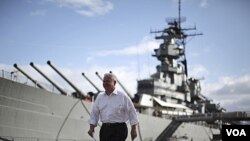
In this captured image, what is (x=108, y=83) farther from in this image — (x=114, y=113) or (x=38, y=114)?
(x=38, y=114)

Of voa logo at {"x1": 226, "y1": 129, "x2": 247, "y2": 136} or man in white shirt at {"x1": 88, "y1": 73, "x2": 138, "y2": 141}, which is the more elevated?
man in white shirt at {"x1": 88, "y1": 73, "x2": 138, "y2": 141}

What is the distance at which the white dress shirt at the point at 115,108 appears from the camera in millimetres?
3822

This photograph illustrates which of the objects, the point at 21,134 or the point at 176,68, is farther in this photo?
the point at 176,68

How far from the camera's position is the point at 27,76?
1700cm

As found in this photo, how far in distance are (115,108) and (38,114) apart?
40.3ft

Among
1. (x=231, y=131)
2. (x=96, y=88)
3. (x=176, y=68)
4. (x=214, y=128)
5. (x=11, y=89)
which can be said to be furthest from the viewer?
(x=214, y=128)

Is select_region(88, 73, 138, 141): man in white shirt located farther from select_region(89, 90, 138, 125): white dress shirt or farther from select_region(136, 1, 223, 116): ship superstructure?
select_region(136, 1, 223, 116): ship superstructure

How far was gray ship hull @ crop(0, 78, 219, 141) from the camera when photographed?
558 inches

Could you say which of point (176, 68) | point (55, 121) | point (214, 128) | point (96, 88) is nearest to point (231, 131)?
point (55, 121)

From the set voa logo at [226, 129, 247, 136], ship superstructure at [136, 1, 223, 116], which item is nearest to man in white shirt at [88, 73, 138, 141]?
voa logo at [226, 129, 247, 136]

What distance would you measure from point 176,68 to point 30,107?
21.6 meters

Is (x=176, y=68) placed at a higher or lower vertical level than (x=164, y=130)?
higher

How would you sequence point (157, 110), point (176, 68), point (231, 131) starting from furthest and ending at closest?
point (176, 68) → point (157, 110) → point (231, 131)

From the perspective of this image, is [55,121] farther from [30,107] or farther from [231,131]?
[231,131]
